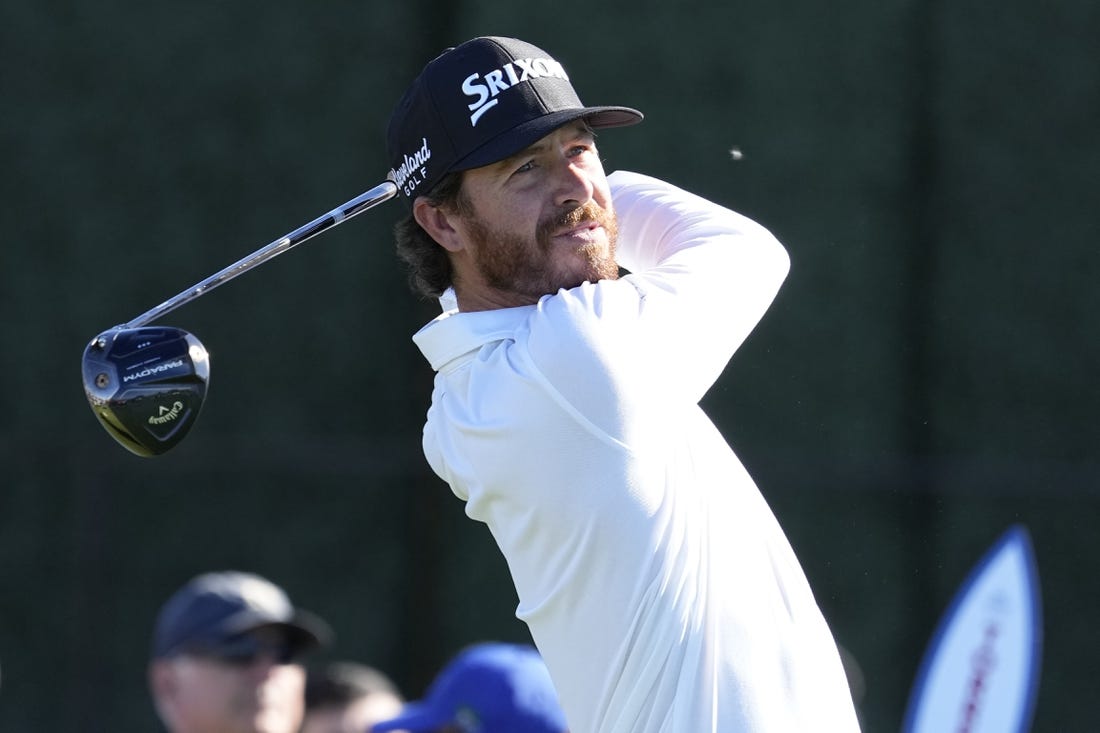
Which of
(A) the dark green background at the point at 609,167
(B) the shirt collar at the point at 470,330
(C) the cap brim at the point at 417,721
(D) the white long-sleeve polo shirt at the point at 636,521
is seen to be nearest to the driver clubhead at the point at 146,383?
(B) the shirt collar at the point at 470,330

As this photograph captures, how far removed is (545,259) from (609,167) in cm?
525

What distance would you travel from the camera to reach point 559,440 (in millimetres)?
3207

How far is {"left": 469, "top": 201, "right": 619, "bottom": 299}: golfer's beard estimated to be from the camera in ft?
11.5

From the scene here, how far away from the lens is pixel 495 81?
3492mm

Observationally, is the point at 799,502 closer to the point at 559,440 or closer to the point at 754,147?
the point at 754,147

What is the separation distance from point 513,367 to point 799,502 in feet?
17.7

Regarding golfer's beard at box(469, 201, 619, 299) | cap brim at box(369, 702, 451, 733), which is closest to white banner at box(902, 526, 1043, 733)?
cap brim at box(369, 702, 451, 733)

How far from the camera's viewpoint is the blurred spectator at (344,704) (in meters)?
5.93

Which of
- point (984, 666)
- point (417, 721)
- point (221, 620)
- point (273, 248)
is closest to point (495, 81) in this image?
point (273, 248)

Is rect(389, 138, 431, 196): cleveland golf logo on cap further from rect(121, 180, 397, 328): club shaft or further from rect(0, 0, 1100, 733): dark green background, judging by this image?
rect(0, 0, 1100, 733): dark green background

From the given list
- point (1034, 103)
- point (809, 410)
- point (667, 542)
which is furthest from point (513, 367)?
point (1034, 103)

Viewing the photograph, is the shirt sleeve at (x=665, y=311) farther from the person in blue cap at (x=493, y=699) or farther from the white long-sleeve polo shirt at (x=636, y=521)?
the person in blue cap at (x=493, y=699)

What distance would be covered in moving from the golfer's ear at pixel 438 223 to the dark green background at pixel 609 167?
501cm

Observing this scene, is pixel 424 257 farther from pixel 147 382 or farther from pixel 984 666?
pixel 984 666
